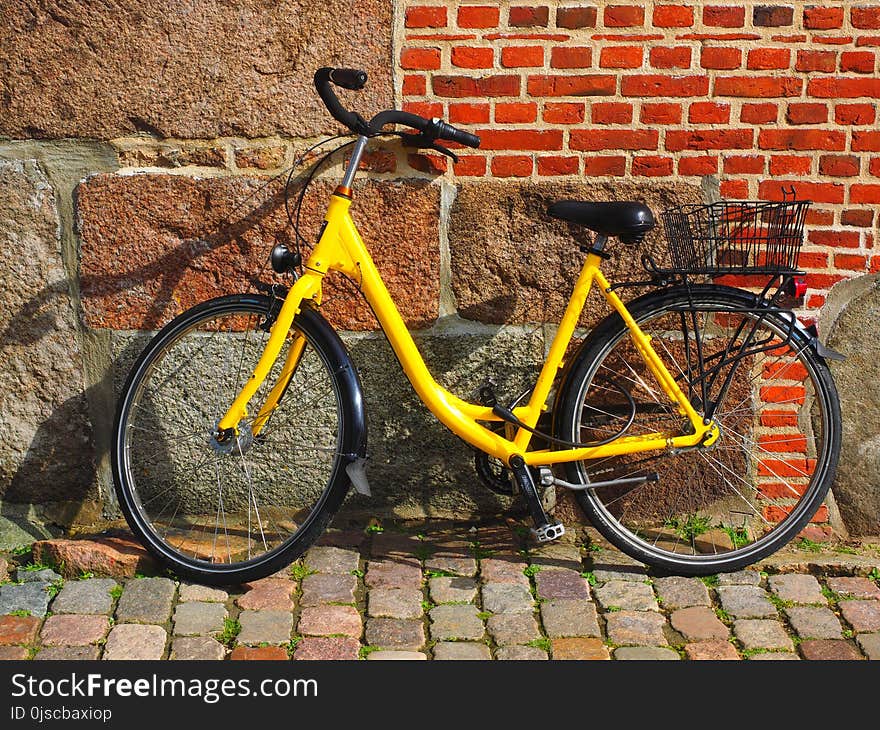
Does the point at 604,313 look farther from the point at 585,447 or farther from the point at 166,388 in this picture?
the point at 166,388

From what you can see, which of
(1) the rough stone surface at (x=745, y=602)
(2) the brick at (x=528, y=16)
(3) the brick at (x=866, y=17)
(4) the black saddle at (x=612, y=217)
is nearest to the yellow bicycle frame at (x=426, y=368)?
(4) the black saddle at (x=612, y=217)

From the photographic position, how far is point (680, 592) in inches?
148

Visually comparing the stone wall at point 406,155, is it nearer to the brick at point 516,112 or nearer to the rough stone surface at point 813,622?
the brick at point 516,112

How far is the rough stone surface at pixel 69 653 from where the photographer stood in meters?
3.32

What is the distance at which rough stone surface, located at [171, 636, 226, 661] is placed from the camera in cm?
334

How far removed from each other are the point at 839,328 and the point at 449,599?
1.69m

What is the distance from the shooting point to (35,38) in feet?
12.9

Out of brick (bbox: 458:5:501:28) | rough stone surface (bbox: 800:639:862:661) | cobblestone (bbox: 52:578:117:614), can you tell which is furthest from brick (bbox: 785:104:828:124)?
cobblestone (bbox: 52:578:117:614)

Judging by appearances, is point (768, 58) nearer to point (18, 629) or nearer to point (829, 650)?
point (829, 650)

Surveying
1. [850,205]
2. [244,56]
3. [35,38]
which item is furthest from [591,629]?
[35,38]

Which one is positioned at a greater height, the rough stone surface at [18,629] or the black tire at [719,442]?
the black tire at [719,442]

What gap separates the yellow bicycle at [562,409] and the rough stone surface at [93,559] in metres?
0.09

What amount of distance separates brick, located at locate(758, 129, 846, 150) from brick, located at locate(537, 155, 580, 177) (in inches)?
25.2

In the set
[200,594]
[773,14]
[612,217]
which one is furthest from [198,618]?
[773,14]
